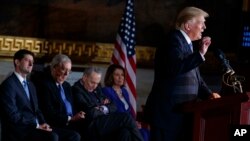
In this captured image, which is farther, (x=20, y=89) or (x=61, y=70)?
(x=61, y=70)

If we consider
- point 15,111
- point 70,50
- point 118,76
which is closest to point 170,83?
point 15,111

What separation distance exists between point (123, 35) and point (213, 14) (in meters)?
1.88

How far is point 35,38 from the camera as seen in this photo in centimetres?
802

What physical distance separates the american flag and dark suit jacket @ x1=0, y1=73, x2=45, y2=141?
2.36 m

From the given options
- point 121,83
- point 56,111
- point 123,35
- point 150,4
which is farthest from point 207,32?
point 56,111

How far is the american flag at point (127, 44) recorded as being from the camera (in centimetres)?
805

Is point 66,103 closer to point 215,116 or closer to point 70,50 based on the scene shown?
point 70,50

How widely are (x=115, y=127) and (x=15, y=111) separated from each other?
1116 mm

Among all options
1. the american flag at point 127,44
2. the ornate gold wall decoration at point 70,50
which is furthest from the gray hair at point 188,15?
the ornate gold wall decoration at point 70,50

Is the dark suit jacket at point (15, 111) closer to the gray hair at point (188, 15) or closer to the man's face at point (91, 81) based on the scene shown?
the man's face at point (91, 81)

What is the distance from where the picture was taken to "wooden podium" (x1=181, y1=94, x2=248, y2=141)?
393cm

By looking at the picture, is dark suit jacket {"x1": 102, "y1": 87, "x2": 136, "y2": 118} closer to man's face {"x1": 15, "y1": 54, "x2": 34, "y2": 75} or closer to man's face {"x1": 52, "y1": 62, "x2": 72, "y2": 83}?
man's face {"x1": 52, "y1": 62, "x2": 72, "y2": 83}

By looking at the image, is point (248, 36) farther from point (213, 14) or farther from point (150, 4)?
point (150, 4)

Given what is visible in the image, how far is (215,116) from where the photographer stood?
13.5 feet
